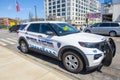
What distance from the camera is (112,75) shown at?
463 cm

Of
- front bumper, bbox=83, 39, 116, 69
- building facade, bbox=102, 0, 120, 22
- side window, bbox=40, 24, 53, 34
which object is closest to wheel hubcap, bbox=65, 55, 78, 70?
front bumper, bbox=83, 39, 116, 69

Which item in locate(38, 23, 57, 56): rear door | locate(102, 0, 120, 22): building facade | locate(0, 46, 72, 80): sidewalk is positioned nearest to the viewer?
locate(0, 46, 72, 80): sidewalk

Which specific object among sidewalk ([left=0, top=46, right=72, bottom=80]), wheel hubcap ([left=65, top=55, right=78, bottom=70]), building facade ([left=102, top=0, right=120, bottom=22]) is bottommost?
sidewalk ([left=0, top=46, right=72, bottom=80])

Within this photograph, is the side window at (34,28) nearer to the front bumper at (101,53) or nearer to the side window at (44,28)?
the side window at (44,28)

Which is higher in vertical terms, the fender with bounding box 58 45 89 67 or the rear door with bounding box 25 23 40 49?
the rear door with bounding box 25 23 40 49

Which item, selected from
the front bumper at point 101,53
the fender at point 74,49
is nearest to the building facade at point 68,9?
the fender at point 74,49

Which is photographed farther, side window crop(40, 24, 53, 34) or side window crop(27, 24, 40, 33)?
side window crop(27, 24, 40, 33)

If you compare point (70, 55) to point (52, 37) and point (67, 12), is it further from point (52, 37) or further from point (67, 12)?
point (67, 12)

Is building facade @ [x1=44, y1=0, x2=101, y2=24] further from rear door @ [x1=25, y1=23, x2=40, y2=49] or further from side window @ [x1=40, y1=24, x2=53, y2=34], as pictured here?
side window @ [x1=40, y1=24, x2=53, y2=34]

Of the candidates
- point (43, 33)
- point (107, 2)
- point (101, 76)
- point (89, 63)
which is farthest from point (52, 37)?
point (107, 2)

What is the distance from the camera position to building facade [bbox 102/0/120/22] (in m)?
26.1

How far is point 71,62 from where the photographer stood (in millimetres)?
4809

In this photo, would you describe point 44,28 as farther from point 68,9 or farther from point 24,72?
point 68,9

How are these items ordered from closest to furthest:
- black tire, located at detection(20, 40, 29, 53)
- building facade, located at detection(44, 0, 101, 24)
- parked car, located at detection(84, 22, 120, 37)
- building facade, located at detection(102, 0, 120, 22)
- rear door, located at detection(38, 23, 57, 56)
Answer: rear door, located at detection(38, 23, 57, 56) → black tire, located at detection(20, 40, 29, 53) → parked car, located at detection(84, 22, 120, 37) → building facade, located at detection(102, 0, 120, 22) → building facade, located at detection(44, 0, 101, 24)
